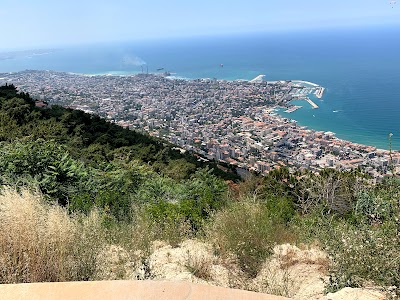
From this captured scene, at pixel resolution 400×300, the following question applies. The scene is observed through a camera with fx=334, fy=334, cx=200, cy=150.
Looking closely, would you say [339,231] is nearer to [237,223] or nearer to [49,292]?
[237,223]

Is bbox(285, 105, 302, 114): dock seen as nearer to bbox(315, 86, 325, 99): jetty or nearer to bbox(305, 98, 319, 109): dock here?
bbox(305, 98, 319, 109): dock

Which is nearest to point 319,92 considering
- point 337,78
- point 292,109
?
point 292,109

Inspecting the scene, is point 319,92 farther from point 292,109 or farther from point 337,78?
point 337,78

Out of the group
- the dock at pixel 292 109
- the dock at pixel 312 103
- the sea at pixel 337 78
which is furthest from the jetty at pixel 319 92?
the dock at pixel 292 109

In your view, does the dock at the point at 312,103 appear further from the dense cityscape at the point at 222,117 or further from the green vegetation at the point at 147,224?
the green vegetation at the point at 147,224

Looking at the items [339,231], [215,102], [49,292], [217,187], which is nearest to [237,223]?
[339,231]
